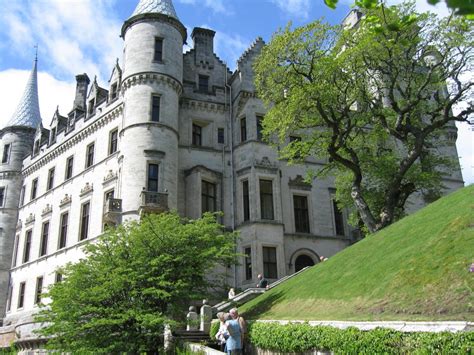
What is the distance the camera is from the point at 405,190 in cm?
2470

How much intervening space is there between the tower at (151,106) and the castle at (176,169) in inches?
2.8

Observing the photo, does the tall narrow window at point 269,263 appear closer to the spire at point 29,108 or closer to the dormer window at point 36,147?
the dormer window at point 36,147

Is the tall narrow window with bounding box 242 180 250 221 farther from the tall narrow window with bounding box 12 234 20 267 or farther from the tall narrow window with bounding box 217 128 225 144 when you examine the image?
the tall narrow window with bounding box 12 234 20 267

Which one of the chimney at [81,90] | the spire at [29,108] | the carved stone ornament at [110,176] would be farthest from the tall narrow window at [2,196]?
the carved stone ornament at [110,176]

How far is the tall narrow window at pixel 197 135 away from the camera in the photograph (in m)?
33.3

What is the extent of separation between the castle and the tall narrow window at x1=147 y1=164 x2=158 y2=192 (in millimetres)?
66

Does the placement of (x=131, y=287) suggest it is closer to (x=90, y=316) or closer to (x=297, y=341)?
(x=90, y=316)

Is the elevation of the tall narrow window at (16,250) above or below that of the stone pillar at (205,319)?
above

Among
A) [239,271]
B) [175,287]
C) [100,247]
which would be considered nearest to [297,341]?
[175,287]

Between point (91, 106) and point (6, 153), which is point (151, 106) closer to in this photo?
point (91, 106)

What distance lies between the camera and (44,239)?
39188 millimetres

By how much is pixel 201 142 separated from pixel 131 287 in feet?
56.5

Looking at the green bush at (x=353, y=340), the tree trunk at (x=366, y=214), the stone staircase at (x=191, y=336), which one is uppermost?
the tree trunk at (x=366, y=214)

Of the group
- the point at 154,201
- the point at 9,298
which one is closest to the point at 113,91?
the point at 154,201
